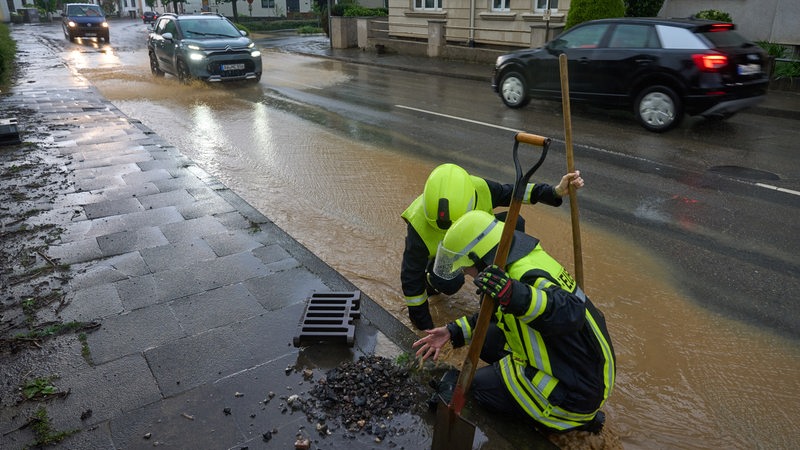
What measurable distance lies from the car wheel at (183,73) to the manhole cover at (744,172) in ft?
39.1

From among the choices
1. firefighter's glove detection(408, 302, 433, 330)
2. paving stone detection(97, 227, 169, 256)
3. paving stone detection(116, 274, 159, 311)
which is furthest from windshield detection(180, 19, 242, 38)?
firefighter's glove detection(408, 302, 433, 330)

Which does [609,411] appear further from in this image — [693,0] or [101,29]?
[101,29]

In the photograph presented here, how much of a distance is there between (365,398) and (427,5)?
71.6ft

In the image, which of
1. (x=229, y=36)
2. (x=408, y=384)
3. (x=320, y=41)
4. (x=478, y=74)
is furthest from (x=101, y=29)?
(x=408, y=384)

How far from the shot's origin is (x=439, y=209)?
3.31 metres

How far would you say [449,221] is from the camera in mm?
3307

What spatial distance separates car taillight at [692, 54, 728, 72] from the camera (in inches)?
338

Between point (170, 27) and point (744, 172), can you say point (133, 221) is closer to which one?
point (744, 172)

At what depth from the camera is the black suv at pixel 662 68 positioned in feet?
28.5

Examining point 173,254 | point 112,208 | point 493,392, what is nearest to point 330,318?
point 493,392

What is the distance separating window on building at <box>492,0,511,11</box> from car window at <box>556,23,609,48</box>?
9091 millimetres

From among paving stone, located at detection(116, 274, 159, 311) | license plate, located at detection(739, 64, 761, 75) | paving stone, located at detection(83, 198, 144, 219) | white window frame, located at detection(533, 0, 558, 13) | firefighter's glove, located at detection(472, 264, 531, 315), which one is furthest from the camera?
white window frame, located at detection(533, 0, 558, 13)

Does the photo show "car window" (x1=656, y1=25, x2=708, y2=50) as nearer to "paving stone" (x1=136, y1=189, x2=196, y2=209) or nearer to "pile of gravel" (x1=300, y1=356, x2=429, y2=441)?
"paving stone" (x1=136, y1=189, x2=196, y2=209)

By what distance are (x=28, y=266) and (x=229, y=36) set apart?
11.4m
